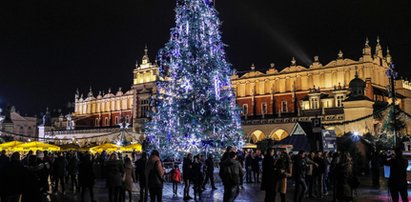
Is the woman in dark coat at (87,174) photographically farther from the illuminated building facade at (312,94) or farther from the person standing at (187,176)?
the illuminated building facade at (312,94)

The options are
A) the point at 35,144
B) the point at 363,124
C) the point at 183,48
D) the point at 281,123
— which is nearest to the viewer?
the point at 183,48

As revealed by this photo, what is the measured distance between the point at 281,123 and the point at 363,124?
33.8 feet

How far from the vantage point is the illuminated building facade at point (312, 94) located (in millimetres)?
44469

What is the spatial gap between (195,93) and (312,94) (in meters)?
35.0

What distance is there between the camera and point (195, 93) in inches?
833

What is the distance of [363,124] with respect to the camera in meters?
42.1

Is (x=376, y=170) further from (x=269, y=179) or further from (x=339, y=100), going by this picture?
(x=339, y=100)

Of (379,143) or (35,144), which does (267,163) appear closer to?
(35,144)

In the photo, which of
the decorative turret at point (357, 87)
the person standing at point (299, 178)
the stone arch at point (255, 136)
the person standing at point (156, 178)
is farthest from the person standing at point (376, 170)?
the stone arch at point (255, 136)

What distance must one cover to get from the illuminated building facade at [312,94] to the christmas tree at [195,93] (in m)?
22.4

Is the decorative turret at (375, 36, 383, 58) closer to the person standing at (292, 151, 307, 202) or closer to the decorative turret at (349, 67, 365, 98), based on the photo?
the decorative turret at (349, 67, 365, 98)

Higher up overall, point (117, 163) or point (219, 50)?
point (219, 50)

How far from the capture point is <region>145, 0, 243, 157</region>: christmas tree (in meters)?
21.1

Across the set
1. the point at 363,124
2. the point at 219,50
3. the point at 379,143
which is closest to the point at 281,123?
the point at 363,124
